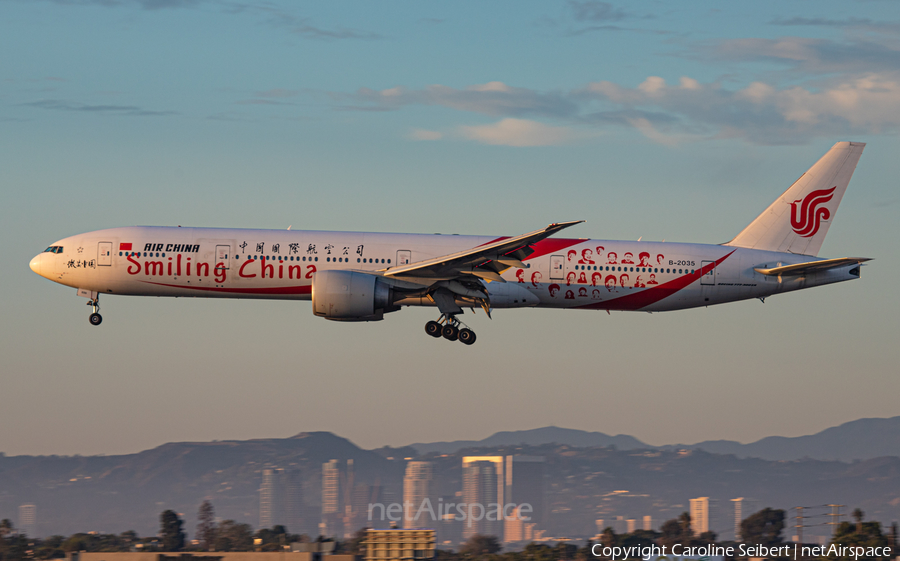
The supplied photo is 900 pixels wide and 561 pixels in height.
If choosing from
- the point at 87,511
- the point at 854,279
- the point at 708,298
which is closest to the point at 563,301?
the point at 708,298

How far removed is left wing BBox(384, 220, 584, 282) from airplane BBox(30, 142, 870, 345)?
3.0 inches

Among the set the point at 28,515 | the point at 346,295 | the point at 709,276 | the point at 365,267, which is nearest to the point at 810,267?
the point at 709,276

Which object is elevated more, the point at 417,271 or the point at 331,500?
the point at 417,271

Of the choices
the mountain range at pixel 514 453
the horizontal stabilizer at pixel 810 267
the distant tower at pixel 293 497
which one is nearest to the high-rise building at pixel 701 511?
the mountain range at pixel 514 453

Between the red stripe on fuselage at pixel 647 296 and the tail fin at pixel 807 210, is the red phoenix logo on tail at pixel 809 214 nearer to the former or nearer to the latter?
the tail fin at pixel 807 210

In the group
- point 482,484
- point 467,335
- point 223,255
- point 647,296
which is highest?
point 223,255

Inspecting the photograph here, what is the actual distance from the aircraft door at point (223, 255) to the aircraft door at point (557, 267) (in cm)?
1279

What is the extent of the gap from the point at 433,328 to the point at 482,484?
189 ft

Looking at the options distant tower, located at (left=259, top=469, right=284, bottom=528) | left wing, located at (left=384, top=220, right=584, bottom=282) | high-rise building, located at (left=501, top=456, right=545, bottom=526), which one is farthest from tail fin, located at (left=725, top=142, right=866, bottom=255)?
distant tower, located at (left=259, top=469, right=284, bottom=528)

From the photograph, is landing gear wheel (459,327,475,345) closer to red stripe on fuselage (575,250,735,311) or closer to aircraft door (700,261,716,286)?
red stripe on fuselage (575,250,735,311)

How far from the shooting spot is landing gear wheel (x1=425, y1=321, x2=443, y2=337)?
1485 inches

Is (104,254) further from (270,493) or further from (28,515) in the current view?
(28,515)

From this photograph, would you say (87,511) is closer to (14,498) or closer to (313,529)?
(14,498)

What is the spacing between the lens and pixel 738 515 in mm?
88750
